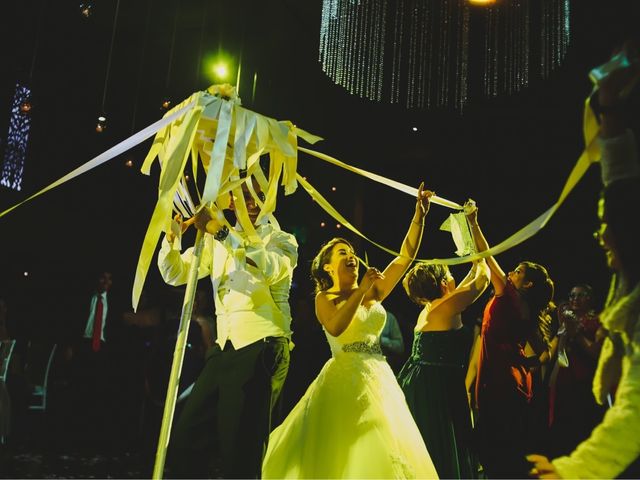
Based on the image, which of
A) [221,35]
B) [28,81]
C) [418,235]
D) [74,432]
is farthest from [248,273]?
[28,81]

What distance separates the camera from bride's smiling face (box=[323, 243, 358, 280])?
3.35m

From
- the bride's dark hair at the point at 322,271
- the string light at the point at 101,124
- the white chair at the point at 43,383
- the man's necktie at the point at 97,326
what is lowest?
the white chair at the point at 43,383

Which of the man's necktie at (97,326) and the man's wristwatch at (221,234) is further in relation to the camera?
the man's necktie at (97,326)

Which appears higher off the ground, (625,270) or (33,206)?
(33,206)

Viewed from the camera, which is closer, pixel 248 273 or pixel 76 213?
pixel 248 273

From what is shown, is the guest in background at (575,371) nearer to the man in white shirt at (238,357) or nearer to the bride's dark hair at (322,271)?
the bride's dark hair at (322,271)

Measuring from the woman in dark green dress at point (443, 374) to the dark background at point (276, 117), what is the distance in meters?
2.00

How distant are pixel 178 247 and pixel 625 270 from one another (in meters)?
2.19

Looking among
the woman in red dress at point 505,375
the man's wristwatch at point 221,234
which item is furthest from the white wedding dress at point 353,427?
the man's wristwatch at point 221,234

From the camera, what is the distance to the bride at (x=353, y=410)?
2.84 meters

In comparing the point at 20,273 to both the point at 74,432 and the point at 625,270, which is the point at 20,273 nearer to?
the point at 74,432

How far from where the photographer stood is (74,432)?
5848mm

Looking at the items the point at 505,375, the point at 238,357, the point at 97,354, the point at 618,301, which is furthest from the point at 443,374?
the point at 97,354

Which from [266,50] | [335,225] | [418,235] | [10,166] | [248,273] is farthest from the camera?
[335,225]
